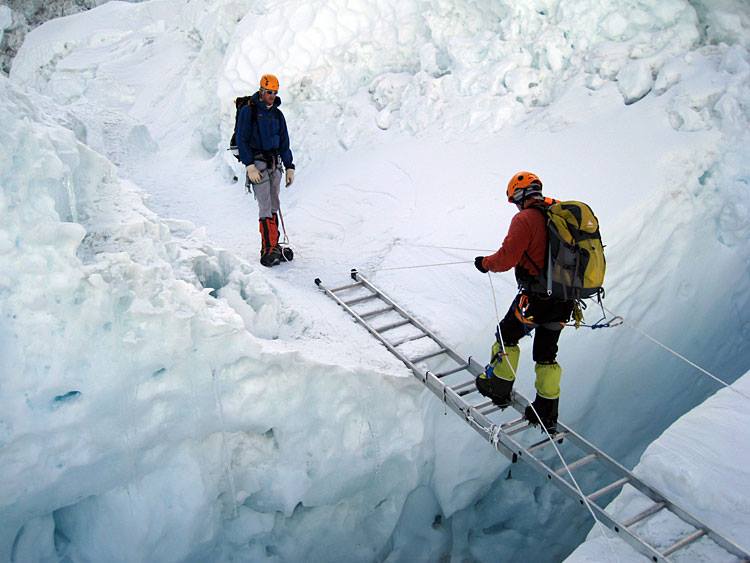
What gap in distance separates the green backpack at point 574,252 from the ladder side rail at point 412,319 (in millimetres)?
1364

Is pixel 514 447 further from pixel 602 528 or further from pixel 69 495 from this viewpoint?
pixel 69 495

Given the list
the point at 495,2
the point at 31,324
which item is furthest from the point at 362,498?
the point at 495,2

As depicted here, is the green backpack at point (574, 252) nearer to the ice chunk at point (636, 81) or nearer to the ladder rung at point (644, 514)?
the ladder rung at point (644, 514)

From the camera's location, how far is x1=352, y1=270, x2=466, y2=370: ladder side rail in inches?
197

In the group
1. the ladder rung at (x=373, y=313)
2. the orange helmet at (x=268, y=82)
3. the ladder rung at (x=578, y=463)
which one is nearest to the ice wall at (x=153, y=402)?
the ladder rung at (x=373, y=313)

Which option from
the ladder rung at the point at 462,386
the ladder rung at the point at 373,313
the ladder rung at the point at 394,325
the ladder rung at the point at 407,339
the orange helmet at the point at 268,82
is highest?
the orange helmet at the point at 268,82

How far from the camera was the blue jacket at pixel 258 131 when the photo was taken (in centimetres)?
596

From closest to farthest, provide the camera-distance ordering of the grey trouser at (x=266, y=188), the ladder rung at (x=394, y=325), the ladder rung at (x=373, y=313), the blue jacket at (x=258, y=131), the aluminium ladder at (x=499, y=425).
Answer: the aluminium ladder at (x=499, y=425), the ladder rung at (x=394, y=325), the ladder rung at (x=373, y=313), the blue jacket at (x=258, y=131), the grey trouser at (x=266, y=188)

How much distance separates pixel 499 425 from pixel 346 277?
248cm

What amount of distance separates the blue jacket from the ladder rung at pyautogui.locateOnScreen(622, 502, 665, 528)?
Result: 424cm

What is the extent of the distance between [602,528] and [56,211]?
3577 millimetres

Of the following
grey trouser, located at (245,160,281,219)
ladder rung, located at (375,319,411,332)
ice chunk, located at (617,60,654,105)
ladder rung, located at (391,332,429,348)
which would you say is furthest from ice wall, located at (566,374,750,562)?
grey trouser, located at (245,160,281,219)

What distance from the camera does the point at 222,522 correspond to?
14.2 ft

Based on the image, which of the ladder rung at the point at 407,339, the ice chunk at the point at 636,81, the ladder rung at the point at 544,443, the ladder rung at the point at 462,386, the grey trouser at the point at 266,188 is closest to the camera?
the ladder rung at the point at 544,443
